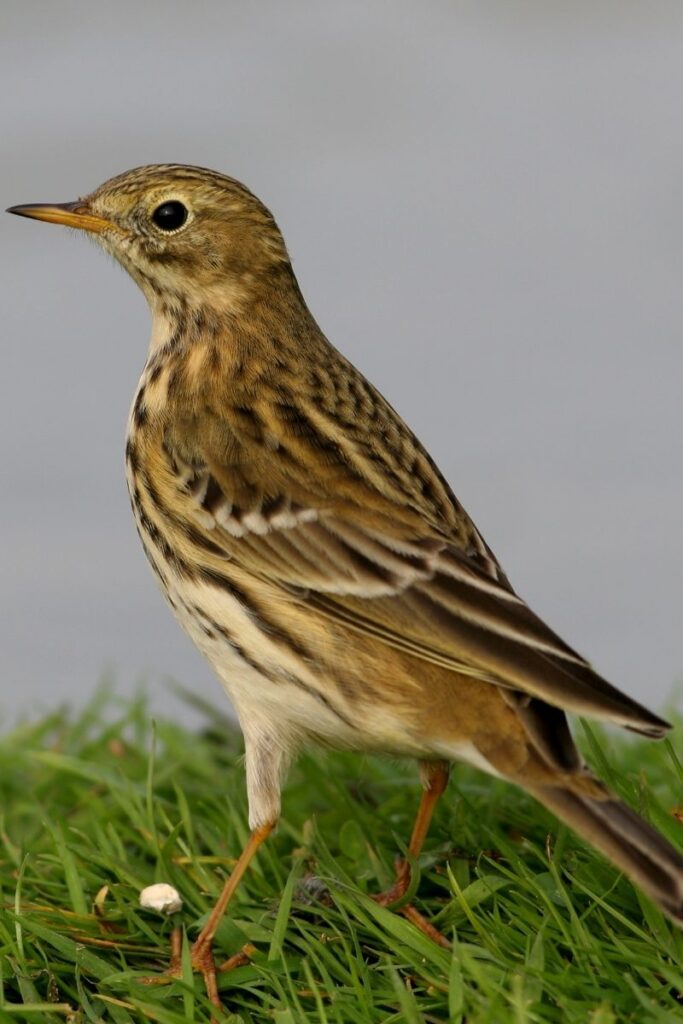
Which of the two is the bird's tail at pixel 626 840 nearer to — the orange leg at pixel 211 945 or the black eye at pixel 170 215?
the orange leg at pixel 211 945

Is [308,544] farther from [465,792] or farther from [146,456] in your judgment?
[465,792]

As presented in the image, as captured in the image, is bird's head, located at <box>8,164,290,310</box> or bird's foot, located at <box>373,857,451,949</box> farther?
bird's head, located at <box>8,164,290,310</box>

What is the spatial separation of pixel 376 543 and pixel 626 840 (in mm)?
1179

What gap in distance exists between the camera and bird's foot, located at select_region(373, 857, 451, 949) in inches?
187

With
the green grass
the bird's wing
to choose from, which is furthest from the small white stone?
the bird's wing

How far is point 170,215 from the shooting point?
558 cm

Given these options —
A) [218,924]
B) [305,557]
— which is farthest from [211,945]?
[305,557]

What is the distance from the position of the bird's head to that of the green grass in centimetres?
170

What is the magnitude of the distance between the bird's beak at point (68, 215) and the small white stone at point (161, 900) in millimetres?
2204

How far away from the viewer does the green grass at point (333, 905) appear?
429 centimetres

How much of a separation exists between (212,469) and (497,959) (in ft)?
5.56

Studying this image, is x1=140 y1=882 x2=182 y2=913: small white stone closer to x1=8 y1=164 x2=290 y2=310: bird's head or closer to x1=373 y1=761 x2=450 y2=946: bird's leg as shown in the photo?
x1=373 y1=761 x2=450 y2=946: bird's leg

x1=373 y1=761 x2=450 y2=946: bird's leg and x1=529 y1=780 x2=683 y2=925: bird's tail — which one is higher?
x1=529 y1=780 x2=683 y2=925: bird's tail

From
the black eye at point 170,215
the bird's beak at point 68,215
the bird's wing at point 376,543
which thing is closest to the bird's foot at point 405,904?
the bird's wing at point 376,543
